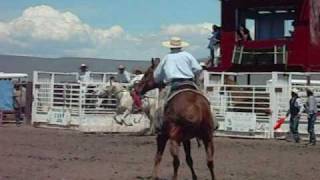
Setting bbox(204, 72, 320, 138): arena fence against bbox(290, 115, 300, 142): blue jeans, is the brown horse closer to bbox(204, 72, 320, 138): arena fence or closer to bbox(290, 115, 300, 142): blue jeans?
bbox(290, 115, 300, 142): blue jeans

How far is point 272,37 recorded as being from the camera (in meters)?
26.8

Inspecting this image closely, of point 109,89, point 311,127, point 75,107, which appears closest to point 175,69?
point 311,127

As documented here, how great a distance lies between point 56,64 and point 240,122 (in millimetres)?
31765

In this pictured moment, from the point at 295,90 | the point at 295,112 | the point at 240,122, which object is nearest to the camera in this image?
the point at 295,112

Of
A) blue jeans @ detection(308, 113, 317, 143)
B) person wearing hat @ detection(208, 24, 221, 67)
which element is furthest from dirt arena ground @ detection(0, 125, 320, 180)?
person wearing hat @ detection(208, 24, 221, 67)

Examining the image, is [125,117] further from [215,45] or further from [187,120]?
[187,120]

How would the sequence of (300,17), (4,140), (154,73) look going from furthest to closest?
(300,17) < (4,140) < (154,73)

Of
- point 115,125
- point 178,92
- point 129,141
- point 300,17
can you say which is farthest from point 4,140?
point 300,17

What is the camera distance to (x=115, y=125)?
23.8 meters

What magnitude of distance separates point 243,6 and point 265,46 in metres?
1.98

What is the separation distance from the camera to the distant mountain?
50.4m

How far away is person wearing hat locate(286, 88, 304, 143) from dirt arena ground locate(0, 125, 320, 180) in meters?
0.43

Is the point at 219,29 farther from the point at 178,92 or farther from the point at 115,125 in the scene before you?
the point at 178,92

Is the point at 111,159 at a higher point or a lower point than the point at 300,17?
lower
